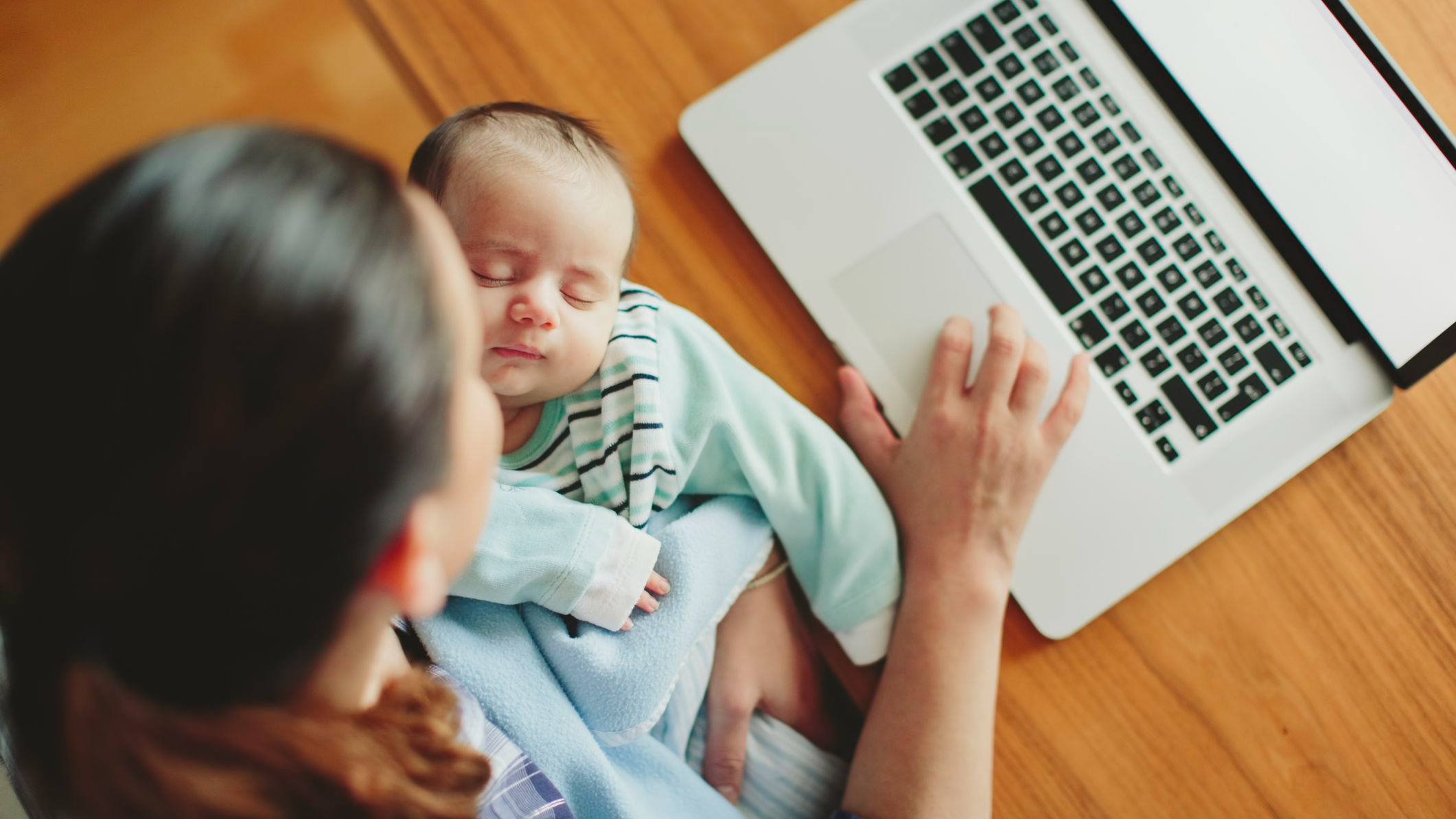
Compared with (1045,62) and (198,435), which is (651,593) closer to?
(198,435)

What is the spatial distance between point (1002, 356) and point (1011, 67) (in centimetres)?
24

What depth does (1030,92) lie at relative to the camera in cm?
70

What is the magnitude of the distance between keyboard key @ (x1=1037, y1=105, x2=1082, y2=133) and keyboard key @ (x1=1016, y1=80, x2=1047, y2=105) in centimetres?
1

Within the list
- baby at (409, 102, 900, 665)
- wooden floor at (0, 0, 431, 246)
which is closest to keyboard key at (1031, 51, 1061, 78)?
baby at (409, 102, 900, 665)

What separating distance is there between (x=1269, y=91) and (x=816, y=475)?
17.2 inches

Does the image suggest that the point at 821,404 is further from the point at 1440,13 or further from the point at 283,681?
the point at 1440,13

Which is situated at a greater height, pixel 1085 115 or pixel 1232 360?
pixel 1085 115

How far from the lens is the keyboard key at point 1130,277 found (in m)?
0.68

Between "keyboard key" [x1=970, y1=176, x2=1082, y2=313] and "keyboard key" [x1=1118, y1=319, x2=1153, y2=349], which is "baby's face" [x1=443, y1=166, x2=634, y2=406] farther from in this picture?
"keyboard key" [x1=1118, y1=319, x2=1153, y2=349]

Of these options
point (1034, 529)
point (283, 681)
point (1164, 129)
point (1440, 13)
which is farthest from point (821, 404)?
point (1440, 13)

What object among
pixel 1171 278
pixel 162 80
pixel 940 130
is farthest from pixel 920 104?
pixel 162 80

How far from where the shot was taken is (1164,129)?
27.4 inches

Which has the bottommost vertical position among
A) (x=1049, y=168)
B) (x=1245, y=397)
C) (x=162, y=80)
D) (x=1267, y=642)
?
(x=1267, y=642)

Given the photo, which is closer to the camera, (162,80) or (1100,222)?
(1100,222)
